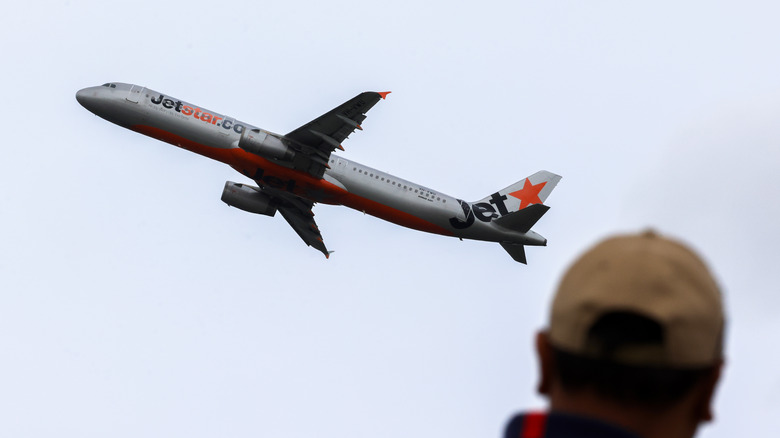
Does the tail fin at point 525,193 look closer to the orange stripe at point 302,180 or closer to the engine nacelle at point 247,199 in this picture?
the orange stripe at point 302,180

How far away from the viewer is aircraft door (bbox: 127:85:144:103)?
4634cm

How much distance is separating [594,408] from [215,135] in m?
45.0

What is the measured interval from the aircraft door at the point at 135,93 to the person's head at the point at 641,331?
151 feet

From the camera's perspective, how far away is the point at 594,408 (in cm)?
285

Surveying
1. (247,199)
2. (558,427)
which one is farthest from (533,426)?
(247,199)

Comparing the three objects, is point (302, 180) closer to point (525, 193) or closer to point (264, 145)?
point (264, 145)

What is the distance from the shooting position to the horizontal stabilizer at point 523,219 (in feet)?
154

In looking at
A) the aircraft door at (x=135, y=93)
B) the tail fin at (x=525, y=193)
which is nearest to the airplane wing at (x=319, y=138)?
the aircraft door at (x=135, y=93)

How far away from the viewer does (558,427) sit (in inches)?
111

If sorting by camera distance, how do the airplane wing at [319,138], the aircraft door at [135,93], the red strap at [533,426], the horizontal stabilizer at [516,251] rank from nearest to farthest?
the red strap at [533,426] → the aircraft door at [135,93] → the airplane wing at [319,138] → the horizontal stabilizer at [516,251]

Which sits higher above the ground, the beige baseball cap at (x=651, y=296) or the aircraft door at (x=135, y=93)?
the aircraft door at (x=135, y=93)

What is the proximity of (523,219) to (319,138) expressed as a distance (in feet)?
38.2

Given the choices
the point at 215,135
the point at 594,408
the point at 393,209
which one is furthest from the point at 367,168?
the point at 594,408

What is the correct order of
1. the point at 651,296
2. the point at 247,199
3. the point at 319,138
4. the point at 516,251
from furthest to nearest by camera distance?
the point at 247,199 < the point at 516,251 < the point at 319,138 < the point at 651,296
